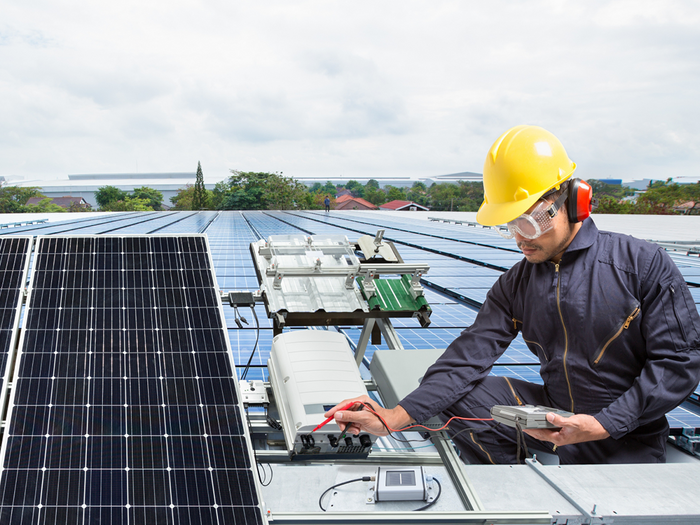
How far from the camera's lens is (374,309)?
12.5ft

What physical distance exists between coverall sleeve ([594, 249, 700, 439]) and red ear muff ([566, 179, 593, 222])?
0.37 m

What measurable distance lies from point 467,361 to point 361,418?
0.71 m

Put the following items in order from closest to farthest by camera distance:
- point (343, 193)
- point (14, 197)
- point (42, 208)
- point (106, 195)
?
1. point (42, 208)
2. point (14, 197)
3. point (106, 195)
4. point (343, 193)

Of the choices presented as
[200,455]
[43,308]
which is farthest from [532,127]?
[43,308]

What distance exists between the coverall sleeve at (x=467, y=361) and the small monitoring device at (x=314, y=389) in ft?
0.96

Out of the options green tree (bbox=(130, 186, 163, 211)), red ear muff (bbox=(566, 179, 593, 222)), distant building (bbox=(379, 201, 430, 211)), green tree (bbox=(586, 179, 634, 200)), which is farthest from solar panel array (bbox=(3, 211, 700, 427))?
distant building (bbox=(379, 201, 430, 211))

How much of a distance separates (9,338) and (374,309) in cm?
223

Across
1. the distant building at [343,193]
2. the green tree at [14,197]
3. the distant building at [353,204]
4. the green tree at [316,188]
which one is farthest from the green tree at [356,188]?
the green tree at [14,197]

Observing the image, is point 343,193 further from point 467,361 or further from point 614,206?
point 467,361

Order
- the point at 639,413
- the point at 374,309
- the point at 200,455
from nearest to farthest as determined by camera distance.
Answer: the point at 200,455
the point at 639,413
the point at 374,309

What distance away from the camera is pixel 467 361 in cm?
262

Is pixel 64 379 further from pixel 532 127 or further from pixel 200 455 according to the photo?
pixel 532 127

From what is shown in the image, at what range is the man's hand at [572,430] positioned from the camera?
206cm

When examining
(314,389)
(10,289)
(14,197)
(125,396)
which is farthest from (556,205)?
(14,197)
